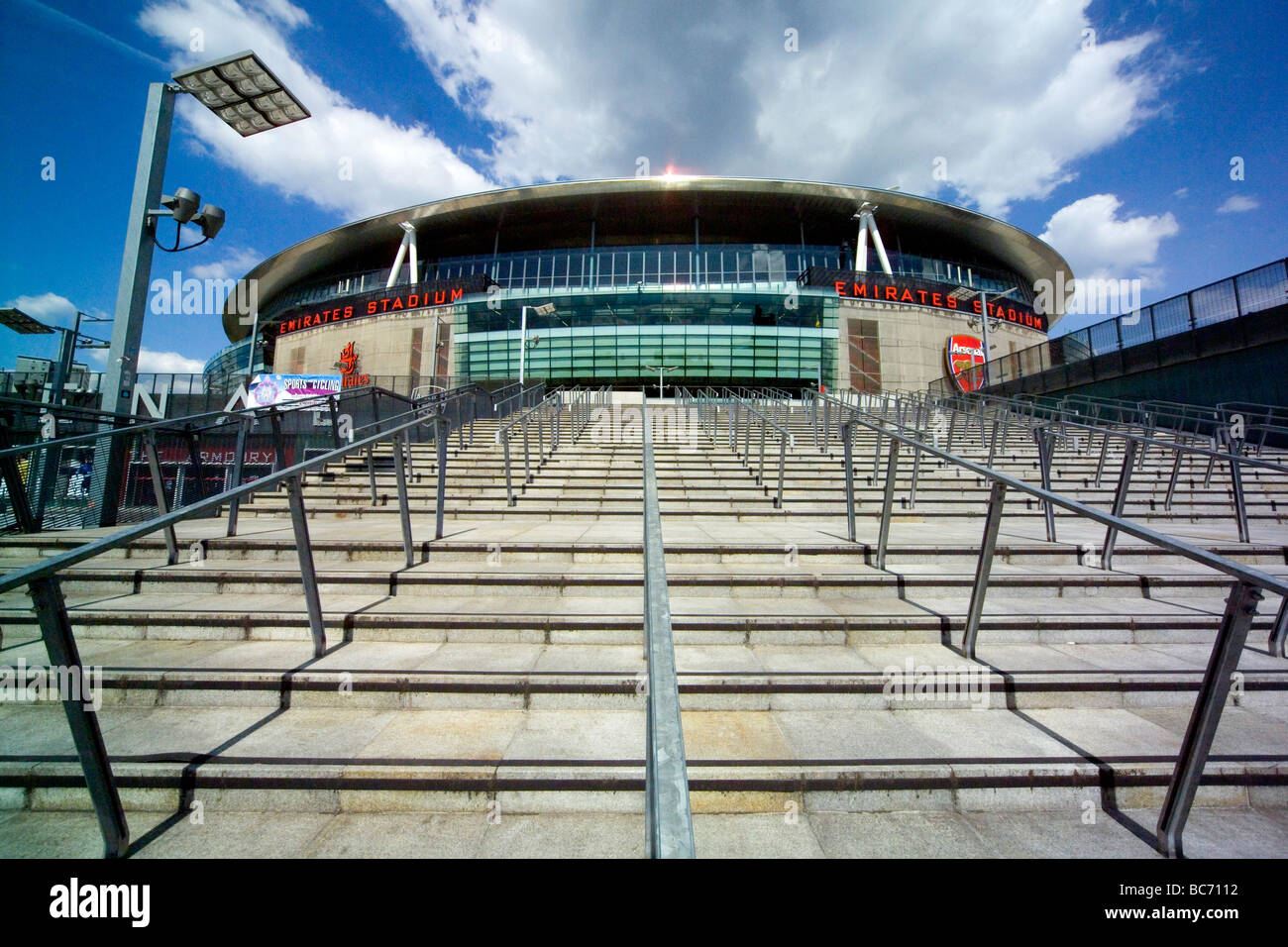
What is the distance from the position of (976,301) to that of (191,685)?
44525mm

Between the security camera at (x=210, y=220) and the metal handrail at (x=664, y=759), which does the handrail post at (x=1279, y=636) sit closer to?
the metal handrail at (x=664, y=759)

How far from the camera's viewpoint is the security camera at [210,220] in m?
7.08

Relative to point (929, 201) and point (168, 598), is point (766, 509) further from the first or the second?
point (929, 201)

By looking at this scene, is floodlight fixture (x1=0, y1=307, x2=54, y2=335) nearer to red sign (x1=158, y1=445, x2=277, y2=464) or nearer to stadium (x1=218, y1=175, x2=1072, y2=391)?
stadium (x1=218, y1=175, x2=1072, y2=391)

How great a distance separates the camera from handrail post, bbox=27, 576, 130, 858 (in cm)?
197

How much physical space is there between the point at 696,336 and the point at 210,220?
3007cm

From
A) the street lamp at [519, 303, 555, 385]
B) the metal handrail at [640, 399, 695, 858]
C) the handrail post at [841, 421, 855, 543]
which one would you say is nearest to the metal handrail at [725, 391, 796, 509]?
the handrail post at [841, 421, 855, 543]

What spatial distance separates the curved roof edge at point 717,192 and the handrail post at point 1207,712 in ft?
133

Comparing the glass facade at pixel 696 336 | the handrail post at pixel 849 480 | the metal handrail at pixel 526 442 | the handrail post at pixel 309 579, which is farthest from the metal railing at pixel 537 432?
the glass facade at pixel 696 336

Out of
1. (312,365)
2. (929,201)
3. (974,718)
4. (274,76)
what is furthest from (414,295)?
(974,718)

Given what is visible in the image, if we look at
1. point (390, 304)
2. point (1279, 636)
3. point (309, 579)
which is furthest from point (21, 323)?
point (1279, 636)

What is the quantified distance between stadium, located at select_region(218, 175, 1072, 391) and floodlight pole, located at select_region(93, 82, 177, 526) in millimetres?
23530

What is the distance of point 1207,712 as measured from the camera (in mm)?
2010

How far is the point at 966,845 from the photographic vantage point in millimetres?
2045
